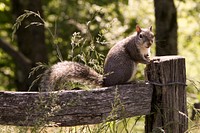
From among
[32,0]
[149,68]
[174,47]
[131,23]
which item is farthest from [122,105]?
[131,23]

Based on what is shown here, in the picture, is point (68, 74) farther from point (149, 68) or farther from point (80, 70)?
point (149, 68)

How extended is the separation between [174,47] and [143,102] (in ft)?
11.6

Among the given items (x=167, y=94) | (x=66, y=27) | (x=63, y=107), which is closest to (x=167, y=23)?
(x=167, y=94)

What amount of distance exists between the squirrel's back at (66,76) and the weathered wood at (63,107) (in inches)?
17.6

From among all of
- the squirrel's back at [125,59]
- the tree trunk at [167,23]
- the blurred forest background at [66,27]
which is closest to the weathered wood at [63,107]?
the squirrel's back at [125,59]

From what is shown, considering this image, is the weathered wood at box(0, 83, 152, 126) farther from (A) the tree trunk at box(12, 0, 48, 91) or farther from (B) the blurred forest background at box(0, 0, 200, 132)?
(A) the tree trunk at box(12, 0, 48, 91)

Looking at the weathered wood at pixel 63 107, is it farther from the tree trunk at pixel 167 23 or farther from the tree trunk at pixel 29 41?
the tree trunk at pixel 29 41

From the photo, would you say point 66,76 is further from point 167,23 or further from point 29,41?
point 29,41

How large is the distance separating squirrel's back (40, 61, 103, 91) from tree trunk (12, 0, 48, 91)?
19.8 ft

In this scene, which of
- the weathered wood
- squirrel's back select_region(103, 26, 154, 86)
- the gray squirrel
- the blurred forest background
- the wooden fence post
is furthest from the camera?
the blurred forest background

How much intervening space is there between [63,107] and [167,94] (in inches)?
34.2

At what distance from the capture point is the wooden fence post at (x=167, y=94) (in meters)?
4.12

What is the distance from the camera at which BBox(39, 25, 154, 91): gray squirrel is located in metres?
4.23

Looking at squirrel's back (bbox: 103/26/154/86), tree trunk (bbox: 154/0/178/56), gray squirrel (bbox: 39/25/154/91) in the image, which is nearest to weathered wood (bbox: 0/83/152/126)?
gray squirrel (bbox: 39/25/154/91)
